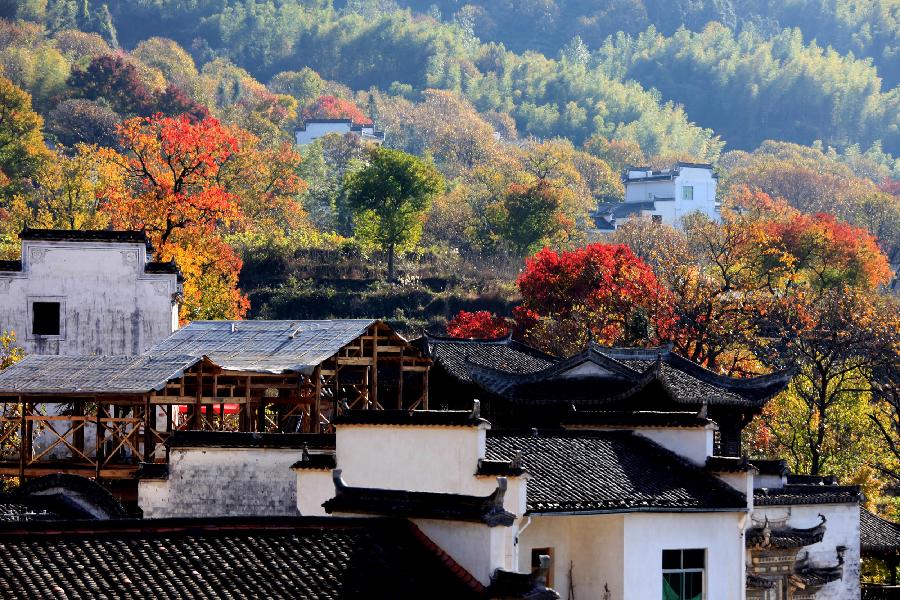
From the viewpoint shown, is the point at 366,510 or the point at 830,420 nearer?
the point at 366,510

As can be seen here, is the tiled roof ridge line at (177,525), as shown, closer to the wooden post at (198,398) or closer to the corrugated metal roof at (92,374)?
the corrugated metal roof at (92,374)

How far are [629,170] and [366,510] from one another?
114 metres

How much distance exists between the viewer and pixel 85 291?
57.2m

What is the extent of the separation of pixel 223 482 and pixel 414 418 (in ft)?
39.8

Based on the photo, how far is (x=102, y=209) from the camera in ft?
281

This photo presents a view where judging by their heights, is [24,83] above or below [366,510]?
above

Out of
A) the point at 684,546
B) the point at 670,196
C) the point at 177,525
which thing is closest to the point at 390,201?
the point at 670,196

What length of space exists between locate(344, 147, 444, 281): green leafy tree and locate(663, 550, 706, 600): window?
209 ft

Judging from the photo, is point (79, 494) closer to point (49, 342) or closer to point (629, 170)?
point (49, 342)

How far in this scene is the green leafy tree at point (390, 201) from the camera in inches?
3760

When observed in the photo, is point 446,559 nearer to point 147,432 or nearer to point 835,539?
point 835,539

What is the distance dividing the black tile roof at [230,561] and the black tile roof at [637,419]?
9447 mm

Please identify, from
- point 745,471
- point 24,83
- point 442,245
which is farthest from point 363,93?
point 745,471

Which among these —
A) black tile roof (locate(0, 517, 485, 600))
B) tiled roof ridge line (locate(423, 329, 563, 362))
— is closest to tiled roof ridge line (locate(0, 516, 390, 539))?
black tile roof (locate(0, 517, 485, 600))
